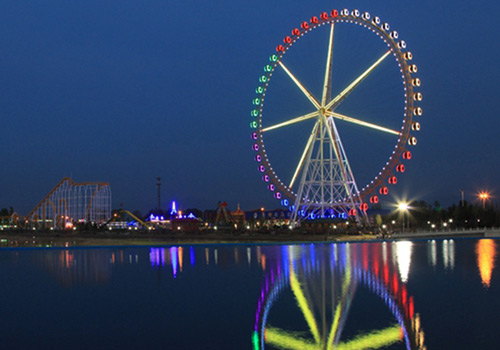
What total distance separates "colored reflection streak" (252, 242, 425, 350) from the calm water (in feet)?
0.12

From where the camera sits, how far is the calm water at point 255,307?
1152 centimetres

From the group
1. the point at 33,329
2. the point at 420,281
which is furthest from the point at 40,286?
the point at 420,281

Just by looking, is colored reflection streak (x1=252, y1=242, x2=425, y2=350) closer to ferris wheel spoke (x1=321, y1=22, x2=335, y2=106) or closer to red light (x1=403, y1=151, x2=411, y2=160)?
red light (x1=403, y1=151, x2=411, y2=160)

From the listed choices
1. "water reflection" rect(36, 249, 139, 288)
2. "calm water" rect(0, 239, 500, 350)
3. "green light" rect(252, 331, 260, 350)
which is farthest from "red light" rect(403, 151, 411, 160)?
"green light" rect(252, 331, 260, 350)

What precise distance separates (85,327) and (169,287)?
6558mm

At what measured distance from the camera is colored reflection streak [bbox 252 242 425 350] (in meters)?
11.2

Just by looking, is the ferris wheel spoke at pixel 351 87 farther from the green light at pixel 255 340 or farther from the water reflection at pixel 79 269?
the green light at pixel 255 340

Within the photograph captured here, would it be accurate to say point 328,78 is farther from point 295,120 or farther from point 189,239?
point 189,239

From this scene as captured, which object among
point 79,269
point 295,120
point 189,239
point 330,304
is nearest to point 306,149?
point 295,120

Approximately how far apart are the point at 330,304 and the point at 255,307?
6.69ft

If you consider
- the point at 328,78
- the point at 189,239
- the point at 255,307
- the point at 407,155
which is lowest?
the point at 189,239

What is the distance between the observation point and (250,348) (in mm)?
10766

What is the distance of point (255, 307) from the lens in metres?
15.3

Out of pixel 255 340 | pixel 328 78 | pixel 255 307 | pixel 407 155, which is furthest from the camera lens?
pixel 328 78
